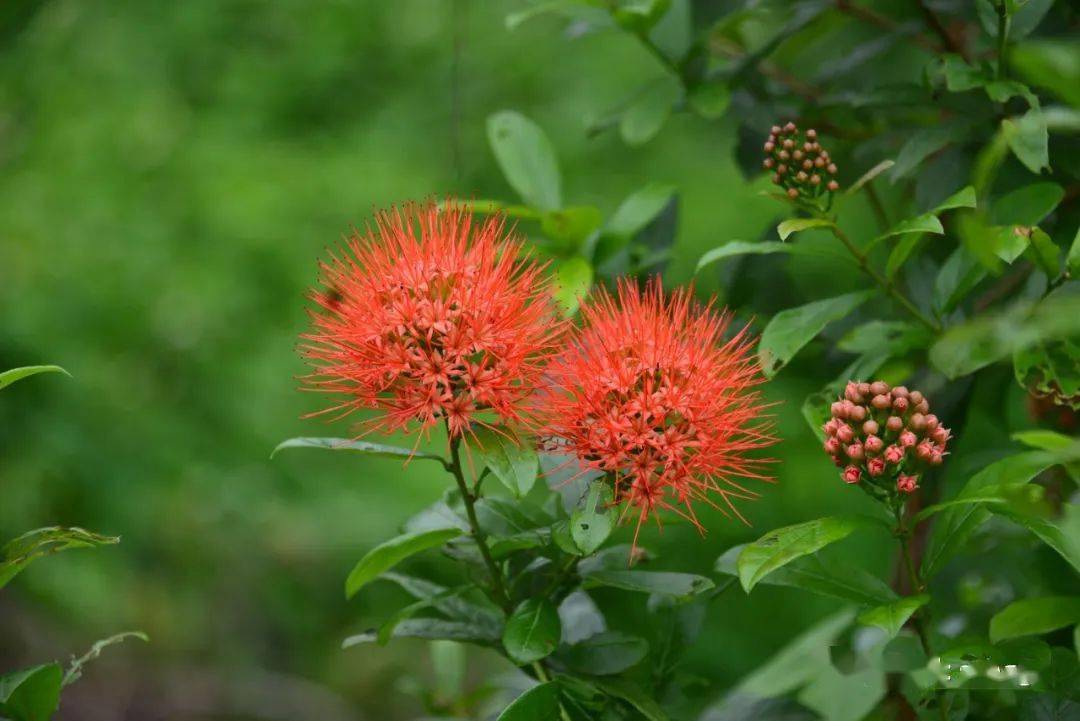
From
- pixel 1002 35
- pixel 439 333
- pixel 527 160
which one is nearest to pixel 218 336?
pixel 527 160

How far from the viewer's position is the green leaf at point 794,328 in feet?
3.75

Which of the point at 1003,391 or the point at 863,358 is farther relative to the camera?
the point at 1003,391

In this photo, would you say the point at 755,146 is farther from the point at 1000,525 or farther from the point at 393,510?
the point at 393,510

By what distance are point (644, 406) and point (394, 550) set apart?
0.94 feet

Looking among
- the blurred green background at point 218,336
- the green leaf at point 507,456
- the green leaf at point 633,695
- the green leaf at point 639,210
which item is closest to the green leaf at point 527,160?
the green leaf at point 639,210

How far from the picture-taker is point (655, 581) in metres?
1.08

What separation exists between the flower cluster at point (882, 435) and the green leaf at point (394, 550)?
1.17 feet

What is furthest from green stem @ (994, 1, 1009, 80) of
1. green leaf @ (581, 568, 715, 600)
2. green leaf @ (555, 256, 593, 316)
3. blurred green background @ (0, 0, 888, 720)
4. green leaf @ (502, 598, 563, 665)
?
blurred green background @ (0, 0, 888, 720)

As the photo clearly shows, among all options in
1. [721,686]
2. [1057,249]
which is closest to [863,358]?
[1057,249]

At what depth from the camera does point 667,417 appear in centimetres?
101

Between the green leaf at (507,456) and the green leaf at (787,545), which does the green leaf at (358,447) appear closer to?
the green leaf at (507,456)

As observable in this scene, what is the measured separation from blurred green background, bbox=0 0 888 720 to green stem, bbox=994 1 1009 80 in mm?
1293

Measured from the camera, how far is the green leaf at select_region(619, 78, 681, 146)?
145cm

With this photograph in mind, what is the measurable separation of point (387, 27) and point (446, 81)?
0.96ft
